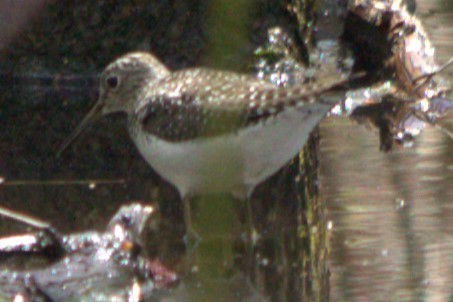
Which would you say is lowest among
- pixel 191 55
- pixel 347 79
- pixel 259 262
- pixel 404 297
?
pixel 191 55

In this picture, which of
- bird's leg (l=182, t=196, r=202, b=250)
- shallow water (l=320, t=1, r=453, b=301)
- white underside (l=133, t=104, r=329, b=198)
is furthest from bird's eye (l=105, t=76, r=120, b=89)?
shallow water (l=320, t=1, r=453, b=301)

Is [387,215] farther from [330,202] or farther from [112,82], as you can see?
[112,82]

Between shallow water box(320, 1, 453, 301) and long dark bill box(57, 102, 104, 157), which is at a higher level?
shallow water box(320, 1, 453, 301)

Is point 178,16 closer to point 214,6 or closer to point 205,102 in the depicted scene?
point 214,6

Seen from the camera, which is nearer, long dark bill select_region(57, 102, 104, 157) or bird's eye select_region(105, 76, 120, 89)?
bird's eye select_region(105, 76, 120, 89)

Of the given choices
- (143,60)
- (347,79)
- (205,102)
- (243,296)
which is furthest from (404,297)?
(143,60)

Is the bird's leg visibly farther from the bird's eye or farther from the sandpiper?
the bird's eye

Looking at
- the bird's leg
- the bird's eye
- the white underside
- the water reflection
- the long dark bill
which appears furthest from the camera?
the long dark bill
